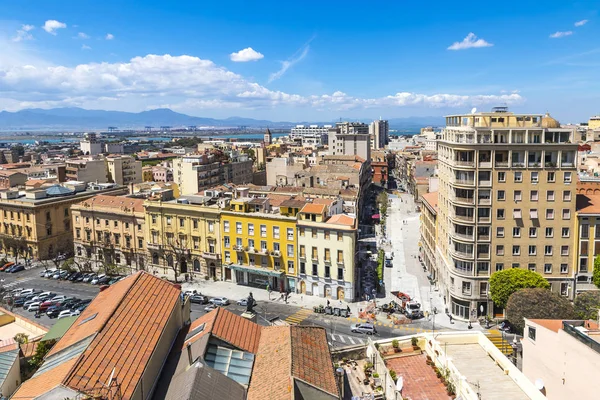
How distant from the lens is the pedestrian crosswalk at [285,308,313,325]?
5286 centimetres

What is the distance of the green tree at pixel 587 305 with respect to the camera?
1750 inches

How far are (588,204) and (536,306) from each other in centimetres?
1655

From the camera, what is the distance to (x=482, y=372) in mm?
24156

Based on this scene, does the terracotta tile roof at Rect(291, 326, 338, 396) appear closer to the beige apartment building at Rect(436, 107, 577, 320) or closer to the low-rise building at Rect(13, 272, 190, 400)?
the low-rise building at Rect(13, 272, 190, 400)

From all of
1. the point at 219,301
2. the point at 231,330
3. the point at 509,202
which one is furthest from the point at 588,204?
the point at 231,330

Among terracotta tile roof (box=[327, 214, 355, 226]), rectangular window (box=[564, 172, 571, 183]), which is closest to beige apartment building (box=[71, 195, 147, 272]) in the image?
terracotta tile roof (box=[327, 214, 355, 226])

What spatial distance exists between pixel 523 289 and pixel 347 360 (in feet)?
→ 89.2

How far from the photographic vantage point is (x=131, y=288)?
2658 cm

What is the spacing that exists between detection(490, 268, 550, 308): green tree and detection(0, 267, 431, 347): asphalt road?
27.3 ft

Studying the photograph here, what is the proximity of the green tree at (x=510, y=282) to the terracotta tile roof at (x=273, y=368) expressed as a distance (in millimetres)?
32625

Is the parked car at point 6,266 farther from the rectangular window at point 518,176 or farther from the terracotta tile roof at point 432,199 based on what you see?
the rectangular window at point 518,176

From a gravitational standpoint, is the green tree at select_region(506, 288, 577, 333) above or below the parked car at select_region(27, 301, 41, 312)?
above

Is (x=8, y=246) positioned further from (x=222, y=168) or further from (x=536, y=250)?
(x=536, y=250)

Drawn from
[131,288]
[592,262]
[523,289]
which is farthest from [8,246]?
[592,262]
